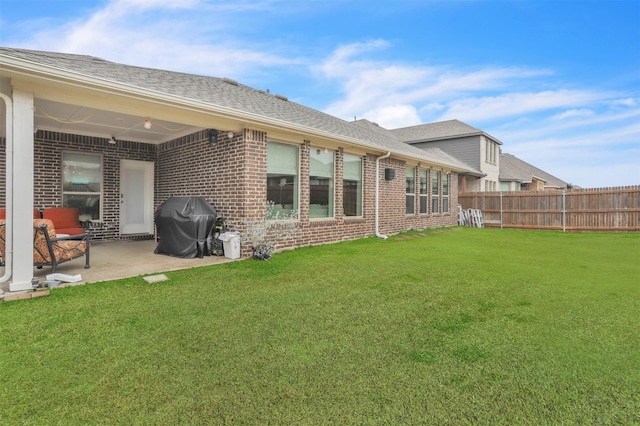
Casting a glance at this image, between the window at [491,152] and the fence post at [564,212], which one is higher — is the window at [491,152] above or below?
above

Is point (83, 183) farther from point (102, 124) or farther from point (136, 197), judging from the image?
point (102, 124)

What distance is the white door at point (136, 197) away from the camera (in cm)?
852

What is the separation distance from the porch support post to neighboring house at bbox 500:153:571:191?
24.1m

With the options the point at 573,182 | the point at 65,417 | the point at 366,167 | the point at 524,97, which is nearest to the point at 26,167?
the point at 65,417

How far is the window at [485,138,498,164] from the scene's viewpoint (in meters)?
19.6

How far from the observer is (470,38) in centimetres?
1100

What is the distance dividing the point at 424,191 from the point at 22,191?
11575 millimetres

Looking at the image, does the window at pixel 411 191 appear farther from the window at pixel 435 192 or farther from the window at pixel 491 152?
the window at pixel 491 152

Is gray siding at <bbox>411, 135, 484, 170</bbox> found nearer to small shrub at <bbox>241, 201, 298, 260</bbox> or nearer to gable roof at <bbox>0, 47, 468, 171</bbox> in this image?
gable roof at <bbox>0, 47, 468, 171</bbox>

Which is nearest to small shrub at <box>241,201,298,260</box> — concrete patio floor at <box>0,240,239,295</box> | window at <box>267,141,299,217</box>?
window at <box>267,141,299,217</box>

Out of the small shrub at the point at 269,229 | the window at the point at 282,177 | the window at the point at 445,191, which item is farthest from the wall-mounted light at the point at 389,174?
the window at the point at 445,191

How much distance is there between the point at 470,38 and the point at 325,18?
5127 mm

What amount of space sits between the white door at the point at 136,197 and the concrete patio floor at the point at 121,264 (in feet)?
4.65

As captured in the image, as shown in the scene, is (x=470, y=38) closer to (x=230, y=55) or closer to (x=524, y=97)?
(x=524, y=97)
